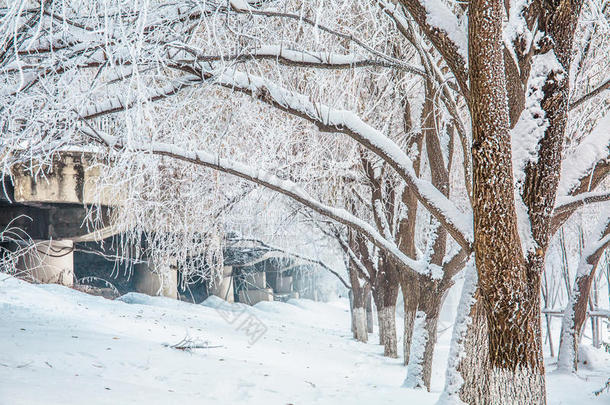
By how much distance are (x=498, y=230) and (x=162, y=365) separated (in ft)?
14.9

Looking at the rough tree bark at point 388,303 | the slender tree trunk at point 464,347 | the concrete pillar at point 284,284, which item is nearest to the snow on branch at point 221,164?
the slender tree trunk at point 464,347

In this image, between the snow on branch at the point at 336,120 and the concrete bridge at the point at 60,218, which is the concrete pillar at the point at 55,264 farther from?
the snow on branch at the point at 336,120

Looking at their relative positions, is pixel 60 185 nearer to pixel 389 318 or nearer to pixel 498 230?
pixel 389 318

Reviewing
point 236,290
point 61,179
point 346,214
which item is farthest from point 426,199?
point 236,290

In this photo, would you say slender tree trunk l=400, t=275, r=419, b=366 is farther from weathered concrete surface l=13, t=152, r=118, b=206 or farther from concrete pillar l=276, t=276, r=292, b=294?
concrete pillar l=276, t=276, r=292, b=294

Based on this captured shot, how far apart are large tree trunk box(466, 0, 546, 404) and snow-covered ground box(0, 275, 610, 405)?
9.59 ft

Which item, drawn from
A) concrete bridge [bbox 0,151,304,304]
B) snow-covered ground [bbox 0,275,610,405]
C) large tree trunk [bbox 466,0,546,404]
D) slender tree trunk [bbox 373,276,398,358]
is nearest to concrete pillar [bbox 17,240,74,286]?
concrete bridge [bbox 0,151,304,304]

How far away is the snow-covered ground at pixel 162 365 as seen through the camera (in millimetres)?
4742

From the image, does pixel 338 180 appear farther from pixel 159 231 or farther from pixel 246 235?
pixel 246 235

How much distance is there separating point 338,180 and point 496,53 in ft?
21.1

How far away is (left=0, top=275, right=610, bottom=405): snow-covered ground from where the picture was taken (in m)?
4.74

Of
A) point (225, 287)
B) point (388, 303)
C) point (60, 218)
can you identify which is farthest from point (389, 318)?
point (225, 287)

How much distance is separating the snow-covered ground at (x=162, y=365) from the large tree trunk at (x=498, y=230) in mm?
2924

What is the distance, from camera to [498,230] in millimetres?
3297
